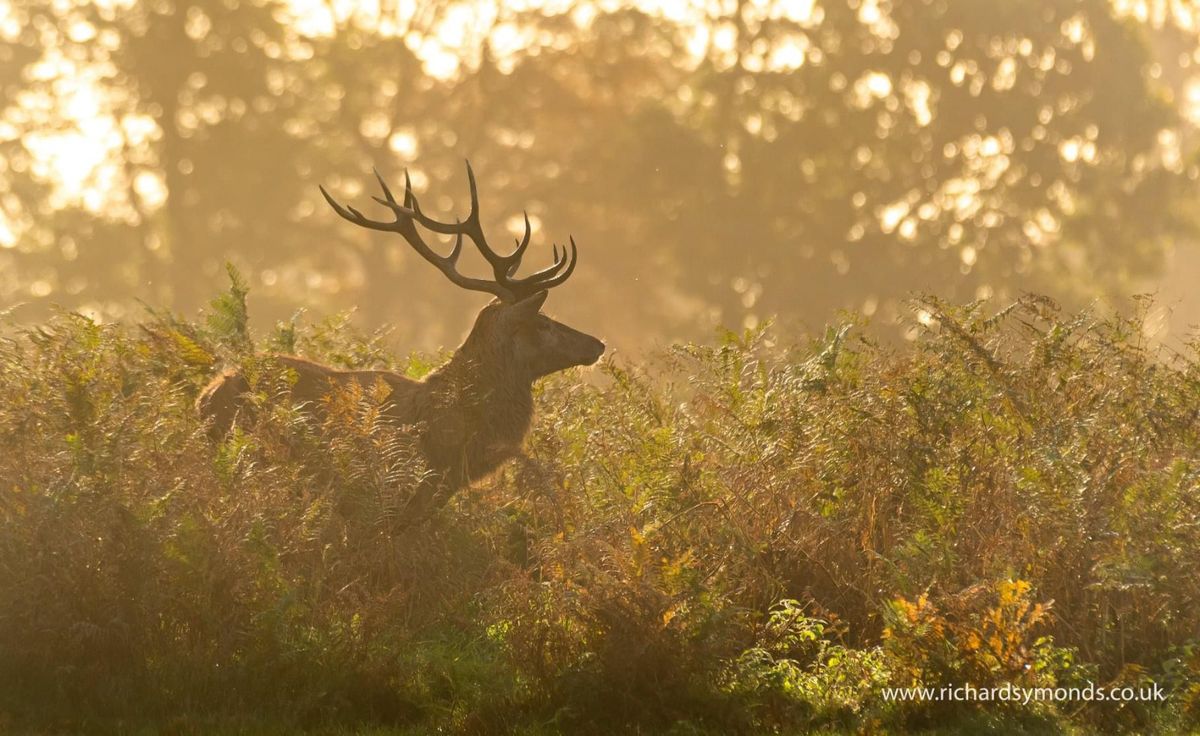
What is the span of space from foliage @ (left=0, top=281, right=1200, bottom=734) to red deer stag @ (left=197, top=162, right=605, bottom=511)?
901mm

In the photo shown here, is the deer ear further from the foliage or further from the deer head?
the foliage

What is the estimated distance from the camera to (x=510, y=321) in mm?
11164

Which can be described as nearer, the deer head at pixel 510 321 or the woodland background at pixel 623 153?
the deer head at pixel 510 321

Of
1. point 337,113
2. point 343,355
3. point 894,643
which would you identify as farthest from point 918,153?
point 894,643

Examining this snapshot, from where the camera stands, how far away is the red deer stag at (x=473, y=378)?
405 inches

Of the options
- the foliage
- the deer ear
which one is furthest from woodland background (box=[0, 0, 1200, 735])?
the deer ear

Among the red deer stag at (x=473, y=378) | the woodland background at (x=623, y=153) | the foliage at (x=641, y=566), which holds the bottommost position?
the foliage at (x=641, y=566)

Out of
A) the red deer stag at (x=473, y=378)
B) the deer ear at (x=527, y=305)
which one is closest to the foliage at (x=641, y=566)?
the red deer stag at (x=473, y=378)

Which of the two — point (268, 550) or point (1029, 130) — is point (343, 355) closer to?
point (268, 550)

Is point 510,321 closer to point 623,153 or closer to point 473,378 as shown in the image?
point 473,378

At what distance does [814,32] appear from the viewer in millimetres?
36469

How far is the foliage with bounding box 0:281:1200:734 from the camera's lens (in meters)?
7.07

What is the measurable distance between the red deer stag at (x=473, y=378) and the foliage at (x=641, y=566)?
2.95ft

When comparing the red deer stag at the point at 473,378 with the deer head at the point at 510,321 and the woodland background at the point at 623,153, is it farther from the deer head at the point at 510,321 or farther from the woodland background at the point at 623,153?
the woodland background at the point at 623,153
